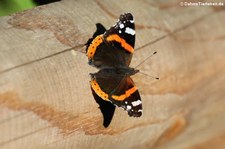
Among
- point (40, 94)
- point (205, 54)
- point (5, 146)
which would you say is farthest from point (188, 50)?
point (5, 146)

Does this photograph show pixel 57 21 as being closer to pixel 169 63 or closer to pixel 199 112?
pixel 169 63

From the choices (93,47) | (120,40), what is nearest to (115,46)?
(120,40)

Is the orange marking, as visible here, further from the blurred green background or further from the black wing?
the blurred green background

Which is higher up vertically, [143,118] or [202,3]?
[202,3]

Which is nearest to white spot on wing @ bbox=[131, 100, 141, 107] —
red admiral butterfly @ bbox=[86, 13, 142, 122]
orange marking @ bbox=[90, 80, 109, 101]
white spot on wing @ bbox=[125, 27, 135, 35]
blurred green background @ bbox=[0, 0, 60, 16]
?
red admiral butterfly @ bbox=[86, 13, 142, 122]

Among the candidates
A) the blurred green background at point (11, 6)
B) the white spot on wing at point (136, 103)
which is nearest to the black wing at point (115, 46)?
the white spot on wing at point (136, 103)

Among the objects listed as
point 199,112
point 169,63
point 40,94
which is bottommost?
point 199,112
